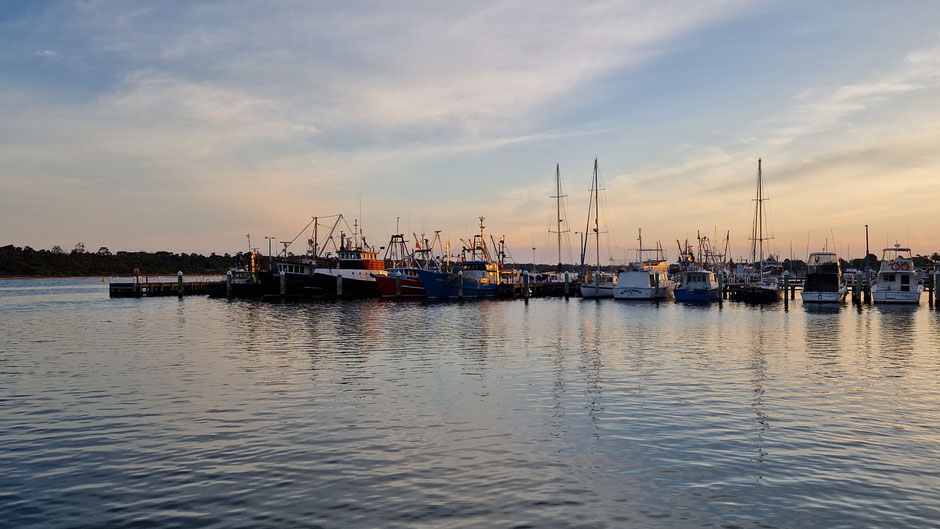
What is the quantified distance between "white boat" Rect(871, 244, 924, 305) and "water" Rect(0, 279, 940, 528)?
45.6 m

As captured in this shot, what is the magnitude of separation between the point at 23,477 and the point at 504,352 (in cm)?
2336

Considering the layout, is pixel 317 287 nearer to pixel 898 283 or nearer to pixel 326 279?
pixel 326 279

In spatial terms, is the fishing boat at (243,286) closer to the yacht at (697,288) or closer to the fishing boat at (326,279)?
the fishing boat at (326,279)

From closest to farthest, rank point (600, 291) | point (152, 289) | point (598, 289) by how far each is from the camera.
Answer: point (598, 289) → point (600, 291) → point (152, 289)

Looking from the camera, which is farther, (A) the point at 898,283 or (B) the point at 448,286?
(B) the point at 448,286

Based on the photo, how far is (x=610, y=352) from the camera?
34.2 meters

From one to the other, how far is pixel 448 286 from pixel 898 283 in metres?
56.0

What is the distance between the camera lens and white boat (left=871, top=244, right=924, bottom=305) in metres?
74.3

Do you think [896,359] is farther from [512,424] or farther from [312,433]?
[312,433]

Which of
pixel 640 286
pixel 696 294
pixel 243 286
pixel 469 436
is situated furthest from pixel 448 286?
pixel 469 436

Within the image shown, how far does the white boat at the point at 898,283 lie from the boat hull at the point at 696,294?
18.3 metres

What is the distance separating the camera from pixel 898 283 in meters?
75.6

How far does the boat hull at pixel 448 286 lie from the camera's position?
92938 millimetres

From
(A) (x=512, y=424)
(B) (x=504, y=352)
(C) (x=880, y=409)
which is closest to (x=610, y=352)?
(B) (x=504, y=352)
